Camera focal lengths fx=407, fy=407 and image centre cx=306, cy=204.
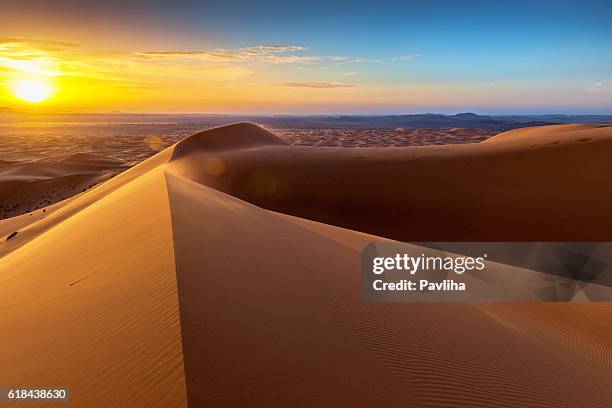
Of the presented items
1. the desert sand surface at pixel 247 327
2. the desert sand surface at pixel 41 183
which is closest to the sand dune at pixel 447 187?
the desert sand surface at pixel 247 327

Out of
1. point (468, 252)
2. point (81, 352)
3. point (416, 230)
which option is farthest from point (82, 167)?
point (81, 352)

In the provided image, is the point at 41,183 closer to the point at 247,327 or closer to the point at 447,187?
the point at 447,187

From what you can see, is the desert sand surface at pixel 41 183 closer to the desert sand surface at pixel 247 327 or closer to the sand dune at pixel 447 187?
the sand dune at pixel 447 187

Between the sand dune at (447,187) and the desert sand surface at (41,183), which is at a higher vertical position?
the sand dune at (447,187)

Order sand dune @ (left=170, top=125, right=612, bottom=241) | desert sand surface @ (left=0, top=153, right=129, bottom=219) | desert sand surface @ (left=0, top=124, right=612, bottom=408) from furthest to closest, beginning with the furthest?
desert sand surface @ (left=0, top=153, right=129, bottom=219), sand dune @ (left=170, top=125, right=612, bottom=241), desert sand surface @ (left=0, top=124, right=612, bottom=408)

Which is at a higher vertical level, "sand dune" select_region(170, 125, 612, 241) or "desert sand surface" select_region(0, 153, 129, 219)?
"sand dune" select_region(170, 125, 612, 241)

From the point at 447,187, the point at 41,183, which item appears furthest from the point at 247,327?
the point at 41,183

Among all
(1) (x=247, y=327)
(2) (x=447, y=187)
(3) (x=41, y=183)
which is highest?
(1) (x=247, y=327)

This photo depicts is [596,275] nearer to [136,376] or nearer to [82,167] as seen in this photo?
[136,376]

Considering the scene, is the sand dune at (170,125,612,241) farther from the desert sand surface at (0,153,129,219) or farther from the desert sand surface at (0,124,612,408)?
the desert sand surface at (0,153,129,219)

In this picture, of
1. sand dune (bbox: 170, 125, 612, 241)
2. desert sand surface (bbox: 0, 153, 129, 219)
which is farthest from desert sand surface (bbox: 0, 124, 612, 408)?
desert sand surface (bbox: 0, 153, 129, 219)

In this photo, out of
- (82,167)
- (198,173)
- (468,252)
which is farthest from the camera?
(82,167)
